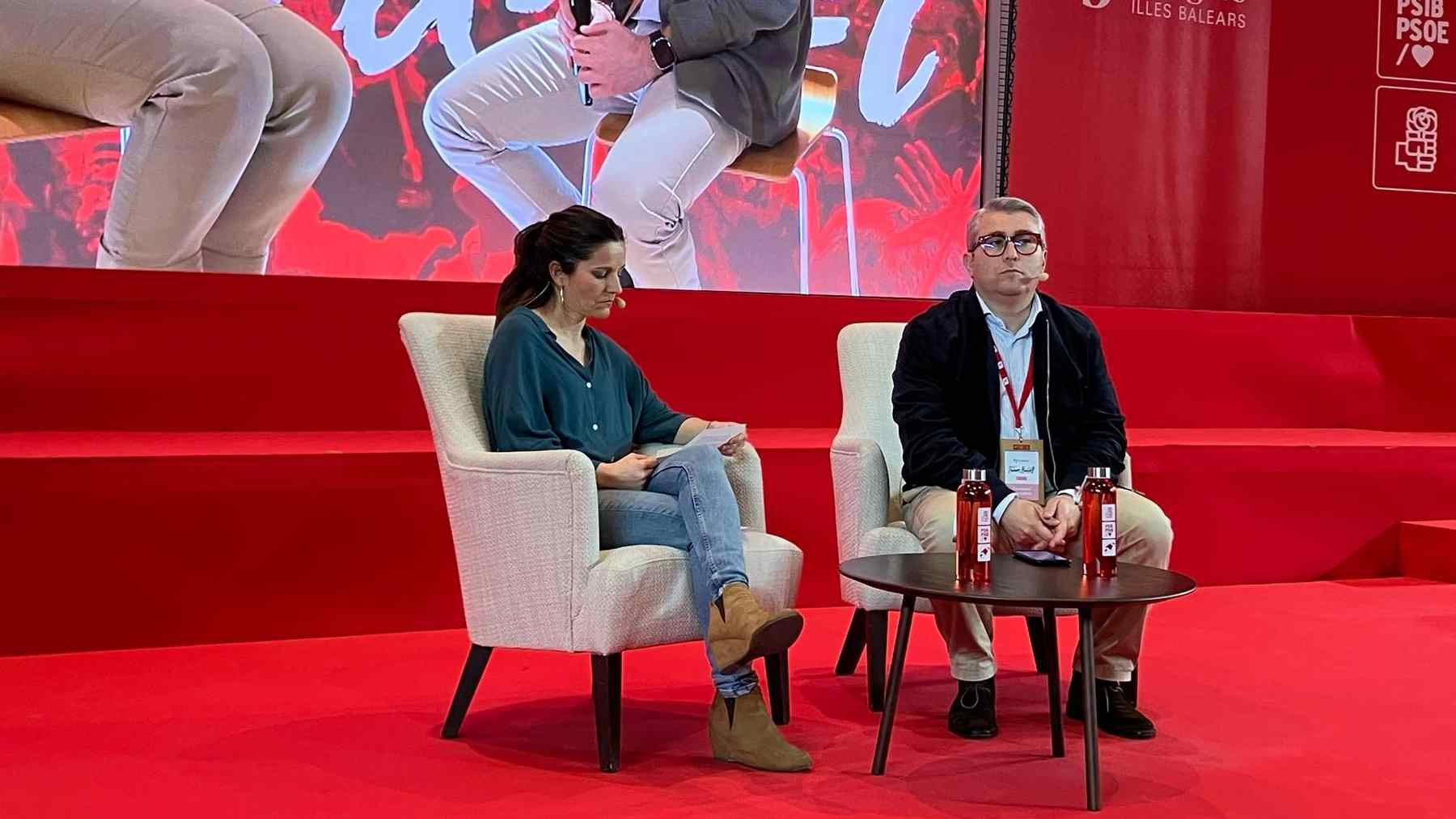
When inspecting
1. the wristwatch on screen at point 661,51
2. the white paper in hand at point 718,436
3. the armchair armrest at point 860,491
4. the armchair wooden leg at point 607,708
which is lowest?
the armchair wooden leg at point 607,708

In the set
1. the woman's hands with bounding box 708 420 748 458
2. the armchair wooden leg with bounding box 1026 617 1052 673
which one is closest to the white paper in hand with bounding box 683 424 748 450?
the woman's hands with bounding box 708 420 748 458

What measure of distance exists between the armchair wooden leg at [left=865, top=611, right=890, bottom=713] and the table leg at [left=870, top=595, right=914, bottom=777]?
1.66 feet

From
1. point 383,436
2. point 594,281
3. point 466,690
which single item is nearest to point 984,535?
point 594,281

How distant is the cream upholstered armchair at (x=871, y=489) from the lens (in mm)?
3227

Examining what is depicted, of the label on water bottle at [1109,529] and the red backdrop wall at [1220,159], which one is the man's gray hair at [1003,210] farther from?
the red backdrop wall at [1220,159]

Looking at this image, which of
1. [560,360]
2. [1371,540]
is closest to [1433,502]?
[1371,540]

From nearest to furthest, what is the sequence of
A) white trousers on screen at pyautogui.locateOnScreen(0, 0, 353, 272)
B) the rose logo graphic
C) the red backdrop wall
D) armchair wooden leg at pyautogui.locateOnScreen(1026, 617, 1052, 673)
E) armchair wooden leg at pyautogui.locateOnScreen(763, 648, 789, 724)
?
armchair wooden leg at pyautogui.locateOnScreen(763, 648, 789, 724) → armchair wooden leg at pyautogui.locateOnScreen(1026, 617, 1052, 673) → white trousers on screen at pyautogui.locateOnScreen(0, 0, 353, 272) → the red backdrop wall → the rose logo graphic

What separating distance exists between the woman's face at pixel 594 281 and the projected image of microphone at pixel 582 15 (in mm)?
2862

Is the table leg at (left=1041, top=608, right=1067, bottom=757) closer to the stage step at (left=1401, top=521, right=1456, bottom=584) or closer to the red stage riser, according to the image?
the red stage riser

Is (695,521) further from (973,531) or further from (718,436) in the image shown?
(973,531)

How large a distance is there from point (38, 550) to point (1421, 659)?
3517mm

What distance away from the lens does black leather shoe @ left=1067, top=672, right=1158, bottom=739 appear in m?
3.03

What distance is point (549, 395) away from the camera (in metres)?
2.98

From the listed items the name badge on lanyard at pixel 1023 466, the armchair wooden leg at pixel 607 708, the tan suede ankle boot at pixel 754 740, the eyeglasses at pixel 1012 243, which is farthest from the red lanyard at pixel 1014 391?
the armchair wooden leg at pixel 607 708
